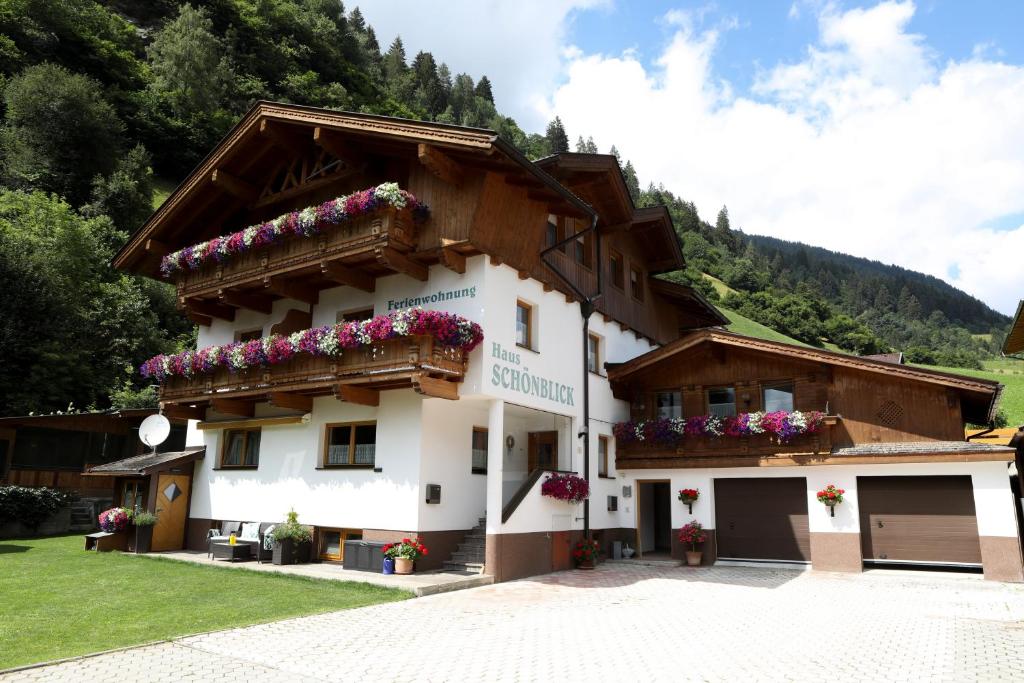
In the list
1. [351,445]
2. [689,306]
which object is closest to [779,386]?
[689,306]

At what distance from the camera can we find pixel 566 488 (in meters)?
16.5

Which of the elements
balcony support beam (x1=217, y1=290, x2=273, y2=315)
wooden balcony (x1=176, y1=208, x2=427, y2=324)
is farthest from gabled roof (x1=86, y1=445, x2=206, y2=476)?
balcony support beam (x1=217, y1=290, x2=273, y2=315)

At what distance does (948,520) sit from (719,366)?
660 cm

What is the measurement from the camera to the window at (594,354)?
19.9m

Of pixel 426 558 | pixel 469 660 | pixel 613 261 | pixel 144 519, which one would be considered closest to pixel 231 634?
pixel 469 660

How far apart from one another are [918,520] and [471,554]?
35.0ft

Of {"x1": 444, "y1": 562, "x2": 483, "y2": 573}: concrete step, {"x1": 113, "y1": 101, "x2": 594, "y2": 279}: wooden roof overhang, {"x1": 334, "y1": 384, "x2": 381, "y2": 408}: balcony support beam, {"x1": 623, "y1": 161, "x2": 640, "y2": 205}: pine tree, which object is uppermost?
{"x1": 623, "y1": 161, "x2": 640, "y2": 205}: pine tree

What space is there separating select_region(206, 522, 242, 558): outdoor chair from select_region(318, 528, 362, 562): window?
7.75 ft

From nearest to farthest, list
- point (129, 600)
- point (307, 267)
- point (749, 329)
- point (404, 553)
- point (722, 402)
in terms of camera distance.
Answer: point (129, 600), point (404, 553), point (307, 267), point (722, 402), point (749, 329)

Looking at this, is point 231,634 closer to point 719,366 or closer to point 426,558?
point 426,558

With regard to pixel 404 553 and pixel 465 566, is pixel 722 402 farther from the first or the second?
pixel 404 553

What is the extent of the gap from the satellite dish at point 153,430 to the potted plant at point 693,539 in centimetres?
1435

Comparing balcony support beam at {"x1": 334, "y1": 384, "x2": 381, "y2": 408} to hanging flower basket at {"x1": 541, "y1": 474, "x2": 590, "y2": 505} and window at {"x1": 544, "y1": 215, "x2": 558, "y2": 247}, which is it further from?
window at {"x1": 544, "y1": 215, "x2": 558, "y2": 247}

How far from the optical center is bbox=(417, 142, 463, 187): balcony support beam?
14.5 metres
